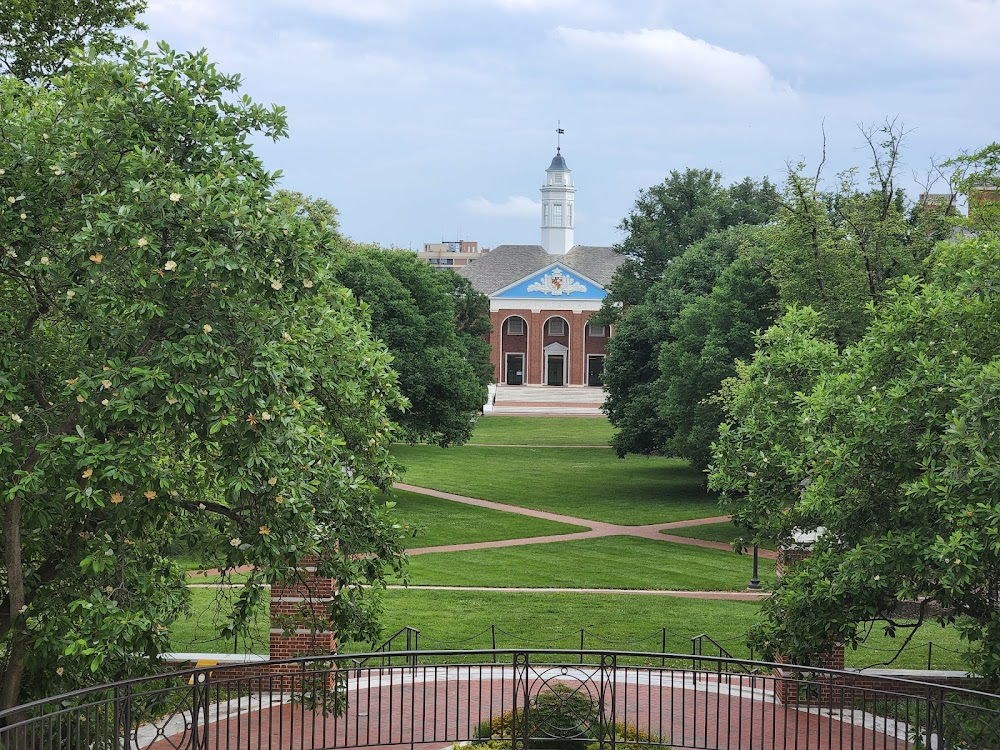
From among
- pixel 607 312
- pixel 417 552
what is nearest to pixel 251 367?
pixel 417 552

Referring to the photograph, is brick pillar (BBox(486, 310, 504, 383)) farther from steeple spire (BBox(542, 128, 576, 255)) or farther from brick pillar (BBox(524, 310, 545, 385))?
steeple spire (BBox(542, 128, 576, 255))

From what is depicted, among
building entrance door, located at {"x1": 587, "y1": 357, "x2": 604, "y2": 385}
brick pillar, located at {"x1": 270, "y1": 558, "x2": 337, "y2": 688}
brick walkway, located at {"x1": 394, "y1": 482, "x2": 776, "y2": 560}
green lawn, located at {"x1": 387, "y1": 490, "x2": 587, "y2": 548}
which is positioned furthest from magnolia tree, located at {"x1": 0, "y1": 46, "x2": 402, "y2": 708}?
building entrance door, located at {"x1": 587, "y1": 357, "x2": 604, "y2": 385}

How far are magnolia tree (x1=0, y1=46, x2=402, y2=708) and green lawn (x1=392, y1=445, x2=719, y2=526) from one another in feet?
87.2

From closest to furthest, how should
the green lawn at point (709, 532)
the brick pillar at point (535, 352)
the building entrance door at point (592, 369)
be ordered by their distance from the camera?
the green lawn at point (709, 532) < the brick pillar at point (535, 352) < the building entrance door at point (592, 369)

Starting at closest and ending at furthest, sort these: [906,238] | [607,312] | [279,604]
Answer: [279,604] < [906,238] < [607,312]

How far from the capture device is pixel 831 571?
1500 centimetres

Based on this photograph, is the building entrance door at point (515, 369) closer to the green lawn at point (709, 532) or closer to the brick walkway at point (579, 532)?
the brick walkway at point (579, 532)

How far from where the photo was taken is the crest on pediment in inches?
3821

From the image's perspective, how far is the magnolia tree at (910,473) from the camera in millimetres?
13133

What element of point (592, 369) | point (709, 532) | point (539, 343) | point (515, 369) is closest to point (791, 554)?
point (709, 532)

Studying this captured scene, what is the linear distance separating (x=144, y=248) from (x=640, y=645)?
16.0 m

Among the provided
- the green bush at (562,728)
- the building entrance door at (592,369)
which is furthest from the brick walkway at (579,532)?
the building entrance door at (592,369)

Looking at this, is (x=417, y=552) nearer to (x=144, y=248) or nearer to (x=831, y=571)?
(x=831, y=571)

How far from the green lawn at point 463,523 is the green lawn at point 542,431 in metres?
21.4
